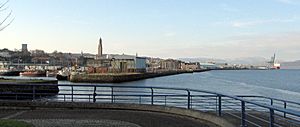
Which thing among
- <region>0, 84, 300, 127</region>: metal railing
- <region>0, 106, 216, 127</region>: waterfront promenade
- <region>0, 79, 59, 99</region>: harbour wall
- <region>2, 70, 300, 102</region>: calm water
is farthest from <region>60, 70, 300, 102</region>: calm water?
<region>0, 106, 216, 127</region>: waterfront promenade

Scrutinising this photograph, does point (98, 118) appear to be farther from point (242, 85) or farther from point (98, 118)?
point (242, 85)

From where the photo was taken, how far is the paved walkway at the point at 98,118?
1147cm

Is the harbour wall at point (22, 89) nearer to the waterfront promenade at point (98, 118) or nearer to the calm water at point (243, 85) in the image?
the waterfront promenade at point (98, 118)

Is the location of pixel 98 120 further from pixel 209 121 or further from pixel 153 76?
pixel 153 76

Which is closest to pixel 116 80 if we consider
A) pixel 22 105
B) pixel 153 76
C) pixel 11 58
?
pixel 153 76

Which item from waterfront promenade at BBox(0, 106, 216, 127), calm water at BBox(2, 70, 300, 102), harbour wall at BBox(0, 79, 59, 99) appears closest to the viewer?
waterfront promenade at BBox(0, 106, 216, 127)

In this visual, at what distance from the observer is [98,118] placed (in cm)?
1268

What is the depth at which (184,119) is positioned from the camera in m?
12.8

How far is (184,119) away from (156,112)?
1829mm

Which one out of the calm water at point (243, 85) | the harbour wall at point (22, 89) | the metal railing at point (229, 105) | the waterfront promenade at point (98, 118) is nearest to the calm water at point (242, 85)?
the calm water at point (243, 85)

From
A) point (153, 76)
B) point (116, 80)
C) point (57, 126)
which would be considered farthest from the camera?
point (153, 76)

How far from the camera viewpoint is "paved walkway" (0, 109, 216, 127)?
37.6ft

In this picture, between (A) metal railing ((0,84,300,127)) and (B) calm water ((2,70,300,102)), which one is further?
(B) calm water ((2,70,300,102))

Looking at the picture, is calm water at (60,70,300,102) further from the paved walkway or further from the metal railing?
the paved walkway
